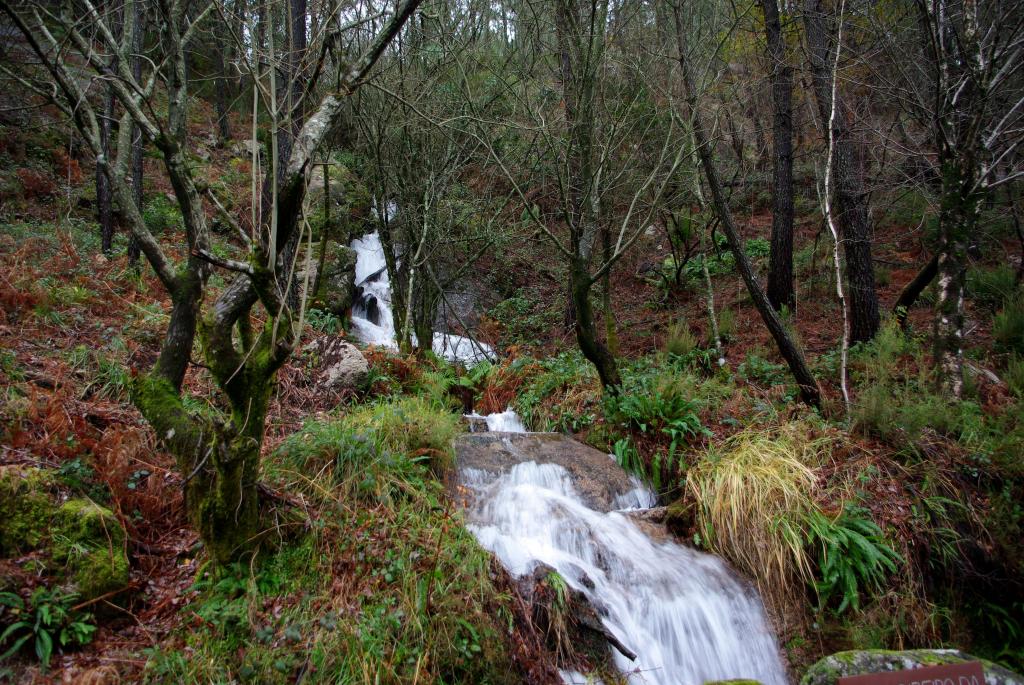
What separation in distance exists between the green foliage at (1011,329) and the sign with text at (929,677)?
20.2ft

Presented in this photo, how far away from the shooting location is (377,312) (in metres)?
12.0

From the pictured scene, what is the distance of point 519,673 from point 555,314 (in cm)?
951

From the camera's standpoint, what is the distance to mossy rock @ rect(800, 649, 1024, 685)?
3.24 metres

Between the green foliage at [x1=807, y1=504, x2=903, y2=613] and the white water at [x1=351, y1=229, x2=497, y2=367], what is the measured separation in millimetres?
5905

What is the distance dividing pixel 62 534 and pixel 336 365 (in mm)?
3456

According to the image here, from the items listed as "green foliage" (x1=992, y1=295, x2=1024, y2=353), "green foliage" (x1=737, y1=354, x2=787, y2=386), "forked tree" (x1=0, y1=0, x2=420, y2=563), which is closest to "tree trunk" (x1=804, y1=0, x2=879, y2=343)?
"green foliage" (x1=992, y1=295, x2=1024, y2=353)

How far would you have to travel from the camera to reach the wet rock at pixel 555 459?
17.7 ft

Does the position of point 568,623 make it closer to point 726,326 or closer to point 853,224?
point 726,326

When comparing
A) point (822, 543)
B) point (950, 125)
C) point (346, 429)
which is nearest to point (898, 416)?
point (822, 543)

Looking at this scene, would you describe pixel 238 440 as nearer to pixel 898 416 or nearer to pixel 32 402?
pixel 32 402

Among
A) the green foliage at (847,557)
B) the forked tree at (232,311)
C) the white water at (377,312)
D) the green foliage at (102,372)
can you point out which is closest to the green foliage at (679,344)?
the white water at (377,312)

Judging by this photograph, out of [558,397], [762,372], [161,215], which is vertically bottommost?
[558,397]

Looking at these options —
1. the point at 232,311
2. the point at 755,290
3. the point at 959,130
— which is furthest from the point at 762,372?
the point at 232,311

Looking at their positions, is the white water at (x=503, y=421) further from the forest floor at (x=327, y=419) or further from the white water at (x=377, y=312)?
the white water at (x=377, y=312)
